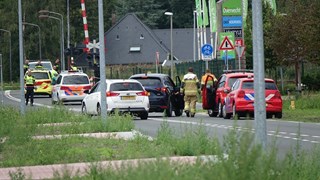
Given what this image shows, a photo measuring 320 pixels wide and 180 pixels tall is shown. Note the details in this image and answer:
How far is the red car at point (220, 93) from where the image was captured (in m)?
35.9

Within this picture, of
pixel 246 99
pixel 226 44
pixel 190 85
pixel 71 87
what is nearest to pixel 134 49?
pixel 71 87

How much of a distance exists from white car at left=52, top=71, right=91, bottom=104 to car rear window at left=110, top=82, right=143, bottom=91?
17.1 metres

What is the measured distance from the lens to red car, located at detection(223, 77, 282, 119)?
33.8 m

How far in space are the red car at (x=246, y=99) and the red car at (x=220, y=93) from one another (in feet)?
2.74

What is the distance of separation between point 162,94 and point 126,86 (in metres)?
3.11

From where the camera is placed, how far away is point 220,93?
36.3 metres

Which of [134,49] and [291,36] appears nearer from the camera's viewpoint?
[291,36]

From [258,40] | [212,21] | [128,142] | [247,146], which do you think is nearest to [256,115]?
[258,40]

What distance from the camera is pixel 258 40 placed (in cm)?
1302

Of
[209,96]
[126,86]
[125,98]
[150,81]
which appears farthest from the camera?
[150,81]

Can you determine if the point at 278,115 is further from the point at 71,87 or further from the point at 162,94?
the point at 71,87

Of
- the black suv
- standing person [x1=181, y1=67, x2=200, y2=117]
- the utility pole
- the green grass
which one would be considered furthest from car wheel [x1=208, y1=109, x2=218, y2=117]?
the utility pole

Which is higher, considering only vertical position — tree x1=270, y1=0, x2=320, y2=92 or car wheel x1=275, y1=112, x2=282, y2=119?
tree x1=270, y1=0, x2=320, y2=92

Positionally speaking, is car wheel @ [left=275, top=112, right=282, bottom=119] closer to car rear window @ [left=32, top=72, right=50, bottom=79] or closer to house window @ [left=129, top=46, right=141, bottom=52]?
car rear window @ [left=32, top=72, right=50, bottom=79]
